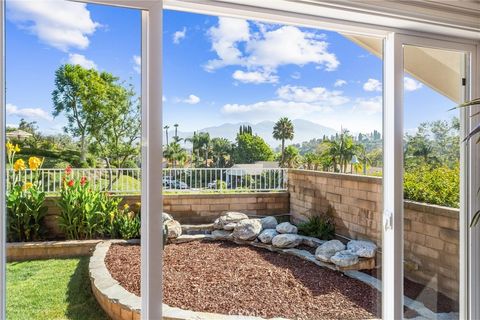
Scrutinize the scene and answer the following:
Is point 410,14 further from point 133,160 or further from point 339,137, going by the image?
point 133,160

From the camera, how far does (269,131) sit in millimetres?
2066

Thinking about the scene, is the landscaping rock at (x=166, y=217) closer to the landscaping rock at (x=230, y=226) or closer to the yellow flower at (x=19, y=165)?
the landscaping rock at (x=230, y=226)

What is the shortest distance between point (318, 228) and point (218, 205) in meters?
0.68

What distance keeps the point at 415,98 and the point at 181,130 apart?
4.37ft

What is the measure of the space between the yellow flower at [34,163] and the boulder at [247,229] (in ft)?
3.59

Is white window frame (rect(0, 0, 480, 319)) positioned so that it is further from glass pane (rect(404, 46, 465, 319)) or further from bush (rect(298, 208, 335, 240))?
bush (rect(298, 208, 335, 240))

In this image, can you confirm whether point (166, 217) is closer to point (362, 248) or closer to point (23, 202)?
point (23, 202)

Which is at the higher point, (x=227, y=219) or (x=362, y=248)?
(x=227, y=219)

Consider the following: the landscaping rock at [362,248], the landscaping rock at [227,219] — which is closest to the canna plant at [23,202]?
the landscaping rock at [227,219]

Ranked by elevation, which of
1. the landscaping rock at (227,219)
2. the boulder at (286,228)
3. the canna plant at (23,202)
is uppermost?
the canna plant at (23,202)

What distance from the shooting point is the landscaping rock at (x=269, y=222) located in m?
2.15

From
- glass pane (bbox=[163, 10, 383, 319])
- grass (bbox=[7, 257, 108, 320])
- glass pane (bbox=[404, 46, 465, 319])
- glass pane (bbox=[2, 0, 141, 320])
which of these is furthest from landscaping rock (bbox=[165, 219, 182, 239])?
glass pane (bbox=[404, 46, 465, 319])

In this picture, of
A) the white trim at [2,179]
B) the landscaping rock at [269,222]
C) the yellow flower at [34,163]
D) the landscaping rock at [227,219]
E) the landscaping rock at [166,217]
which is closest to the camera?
the white trim at [2,179]

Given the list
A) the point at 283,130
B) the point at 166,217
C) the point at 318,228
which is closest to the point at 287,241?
the point at 318,228
